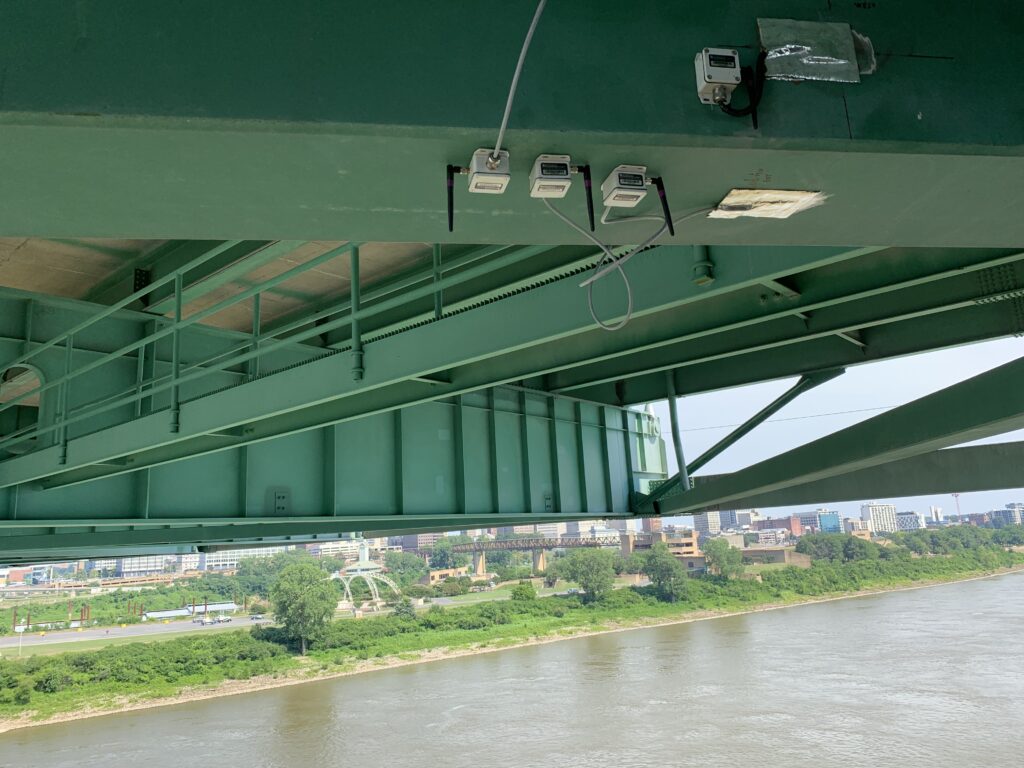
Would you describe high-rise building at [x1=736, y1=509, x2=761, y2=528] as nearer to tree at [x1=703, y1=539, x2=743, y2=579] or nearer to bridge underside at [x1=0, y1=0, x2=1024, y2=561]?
tree at [x1=703, y1=539, x2=743, y2=579]

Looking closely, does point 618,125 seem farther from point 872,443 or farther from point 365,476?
point 365,476

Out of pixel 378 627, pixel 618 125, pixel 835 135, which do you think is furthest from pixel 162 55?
pixel 378 627

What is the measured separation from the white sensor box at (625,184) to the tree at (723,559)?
244 feet

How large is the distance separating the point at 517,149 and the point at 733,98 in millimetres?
723

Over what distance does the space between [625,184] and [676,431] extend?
1175 cm

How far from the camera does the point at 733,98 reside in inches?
95.0

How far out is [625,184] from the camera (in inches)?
99.3

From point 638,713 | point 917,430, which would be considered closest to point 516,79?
point 917,430

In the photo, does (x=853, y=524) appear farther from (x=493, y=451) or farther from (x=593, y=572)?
(x=493, y=451)

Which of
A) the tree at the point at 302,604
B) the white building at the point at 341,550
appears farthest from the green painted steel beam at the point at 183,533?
the white building at the point at 341,550

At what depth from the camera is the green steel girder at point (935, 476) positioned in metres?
9.45

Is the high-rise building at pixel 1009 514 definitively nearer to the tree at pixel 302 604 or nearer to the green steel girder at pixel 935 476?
the tree at pixel 302 604

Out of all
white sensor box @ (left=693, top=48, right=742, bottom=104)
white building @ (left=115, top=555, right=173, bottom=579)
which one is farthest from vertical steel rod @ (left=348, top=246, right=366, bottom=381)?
white building @ (left=115, top=555, right=173, bottom=579)

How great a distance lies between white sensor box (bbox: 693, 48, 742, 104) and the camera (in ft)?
7.65
